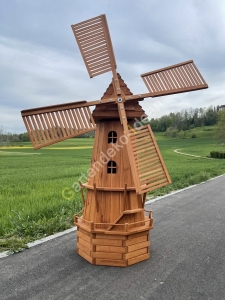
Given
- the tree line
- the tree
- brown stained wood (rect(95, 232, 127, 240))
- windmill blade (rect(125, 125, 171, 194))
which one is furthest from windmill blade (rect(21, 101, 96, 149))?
the tree line

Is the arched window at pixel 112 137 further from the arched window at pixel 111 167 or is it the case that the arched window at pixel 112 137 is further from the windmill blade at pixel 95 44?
the windmill blade at pixel 95 44

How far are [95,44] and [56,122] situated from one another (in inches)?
67.9

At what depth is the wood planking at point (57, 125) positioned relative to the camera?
4520 mm

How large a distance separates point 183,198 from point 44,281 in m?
7.51

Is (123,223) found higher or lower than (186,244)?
higher

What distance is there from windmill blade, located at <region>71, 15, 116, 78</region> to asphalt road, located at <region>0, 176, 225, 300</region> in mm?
3553

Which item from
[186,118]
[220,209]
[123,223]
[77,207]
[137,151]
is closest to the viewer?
[137,151]

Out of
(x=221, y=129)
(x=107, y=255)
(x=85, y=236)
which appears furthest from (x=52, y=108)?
(x=221, y=129)

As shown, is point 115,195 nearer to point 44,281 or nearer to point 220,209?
point 44,281

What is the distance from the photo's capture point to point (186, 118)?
286ft

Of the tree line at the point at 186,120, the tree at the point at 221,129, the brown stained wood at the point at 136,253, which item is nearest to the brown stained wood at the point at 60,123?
the brown stained wood at the point at 136,253

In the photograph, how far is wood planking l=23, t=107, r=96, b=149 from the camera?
4.52 meters

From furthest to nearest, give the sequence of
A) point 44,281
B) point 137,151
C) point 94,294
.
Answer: point 137,151 → point 44,281 → point 94,294

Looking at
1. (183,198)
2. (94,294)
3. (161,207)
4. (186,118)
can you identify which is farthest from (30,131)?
(186,118)
